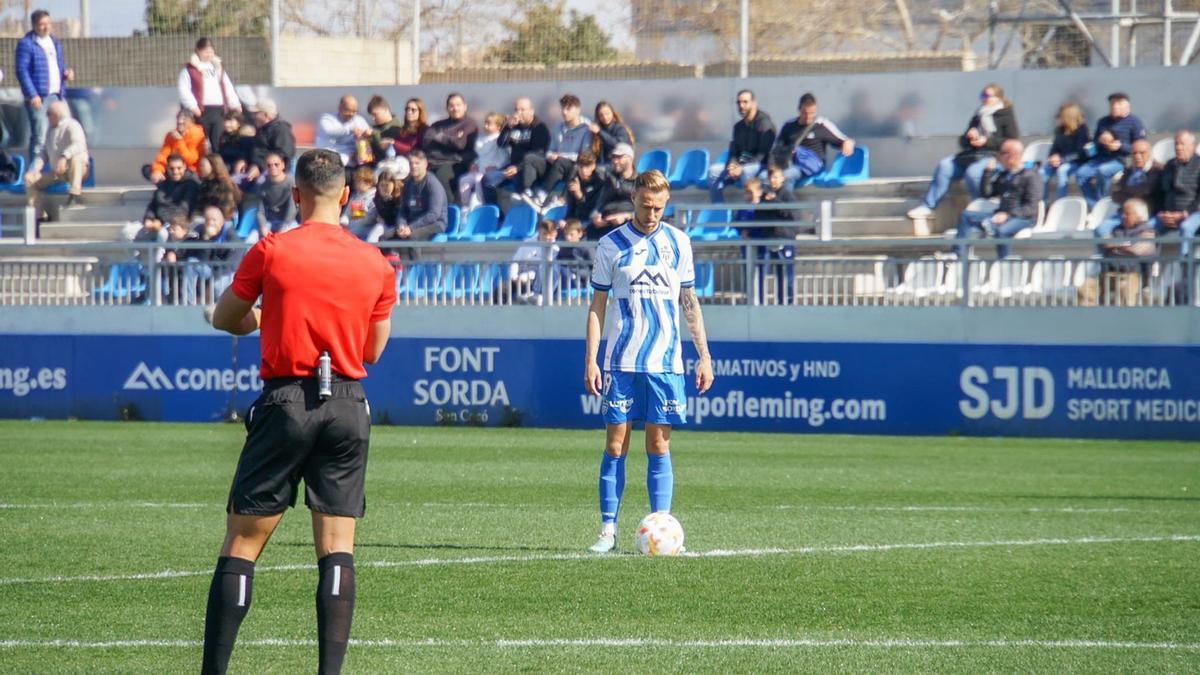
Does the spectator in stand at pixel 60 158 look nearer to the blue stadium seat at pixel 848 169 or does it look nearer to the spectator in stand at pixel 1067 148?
the blue stadium seat at pixel 848 169

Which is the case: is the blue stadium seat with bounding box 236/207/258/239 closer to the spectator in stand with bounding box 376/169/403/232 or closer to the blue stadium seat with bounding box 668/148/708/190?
the spectator in stand with bounding box 376/169/403/232

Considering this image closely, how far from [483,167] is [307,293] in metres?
18.5

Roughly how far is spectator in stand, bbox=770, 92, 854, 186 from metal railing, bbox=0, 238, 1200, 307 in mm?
1530

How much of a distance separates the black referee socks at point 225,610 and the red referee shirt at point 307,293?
68 centimetres

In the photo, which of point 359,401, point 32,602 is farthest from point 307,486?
point 32,602

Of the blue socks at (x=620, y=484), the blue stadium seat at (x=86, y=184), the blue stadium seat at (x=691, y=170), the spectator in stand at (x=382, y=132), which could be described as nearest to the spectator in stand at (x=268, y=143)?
the spectator in stand at (x=382, y=132)

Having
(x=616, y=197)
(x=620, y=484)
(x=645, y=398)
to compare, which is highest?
(x=616, y=197)

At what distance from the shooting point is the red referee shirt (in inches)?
222

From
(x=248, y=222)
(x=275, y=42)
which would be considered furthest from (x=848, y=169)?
(x=275, y=42)

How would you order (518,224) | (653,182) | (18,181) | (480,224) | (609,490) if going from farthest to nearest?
(18,181)
(480,224)
(518,224)
(609,490)
(653,182)

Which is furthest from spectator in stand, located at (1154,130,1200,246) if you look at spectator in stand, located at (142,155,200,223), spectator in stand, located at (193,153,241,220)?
spectator in stand, located at (142,155,200,223)

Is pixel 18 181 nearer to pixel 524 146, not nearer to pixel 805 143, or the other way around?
pixel 524 146

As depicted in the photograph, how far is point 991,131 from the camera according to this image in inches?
879

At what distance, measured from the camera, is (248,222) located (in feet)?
79.3
